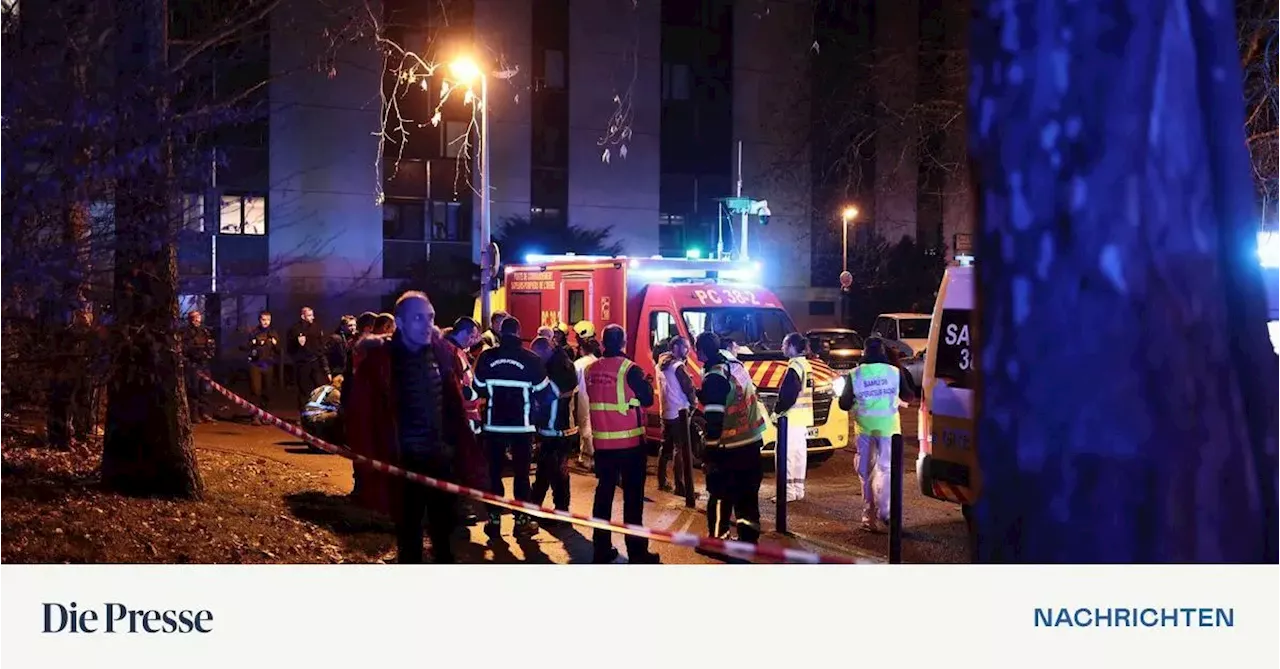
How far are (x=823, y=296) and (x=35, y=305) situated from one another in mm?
34443

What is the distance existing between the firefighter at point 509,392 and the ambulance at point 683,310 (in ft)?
12.9

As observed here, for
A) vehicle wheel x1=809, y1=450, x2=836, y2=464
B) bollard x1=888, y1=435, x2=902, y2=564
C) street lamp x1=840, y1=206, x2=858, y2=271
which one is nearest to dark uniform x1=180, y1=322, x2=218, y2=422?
bollard x1=888, y1=435, x2=902, y2=564

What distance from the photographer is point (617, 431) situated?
7957mm

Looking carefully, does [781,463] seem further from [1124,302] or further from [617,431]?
[1124,302]

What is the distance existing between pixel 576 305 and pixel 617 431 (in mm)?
6775

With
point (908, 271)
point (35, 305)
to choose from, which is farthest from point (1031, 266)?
point (908, 271)

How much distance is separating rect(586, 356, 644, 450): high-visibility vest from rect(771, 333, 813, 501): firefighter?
1.66 metres

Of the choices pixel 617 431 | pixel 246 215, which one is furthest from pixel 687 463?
pixel 246 215

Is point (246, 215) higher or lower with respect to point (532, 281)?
higher

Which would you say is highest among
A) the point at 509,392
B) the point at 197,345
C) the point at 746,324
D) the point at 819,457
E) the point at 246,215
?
the point at 246,215

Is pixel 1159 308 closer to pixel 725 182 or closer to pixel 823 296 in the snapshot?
pixel 725 182

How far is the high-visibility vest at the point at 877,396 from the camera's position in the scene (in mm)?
9456
